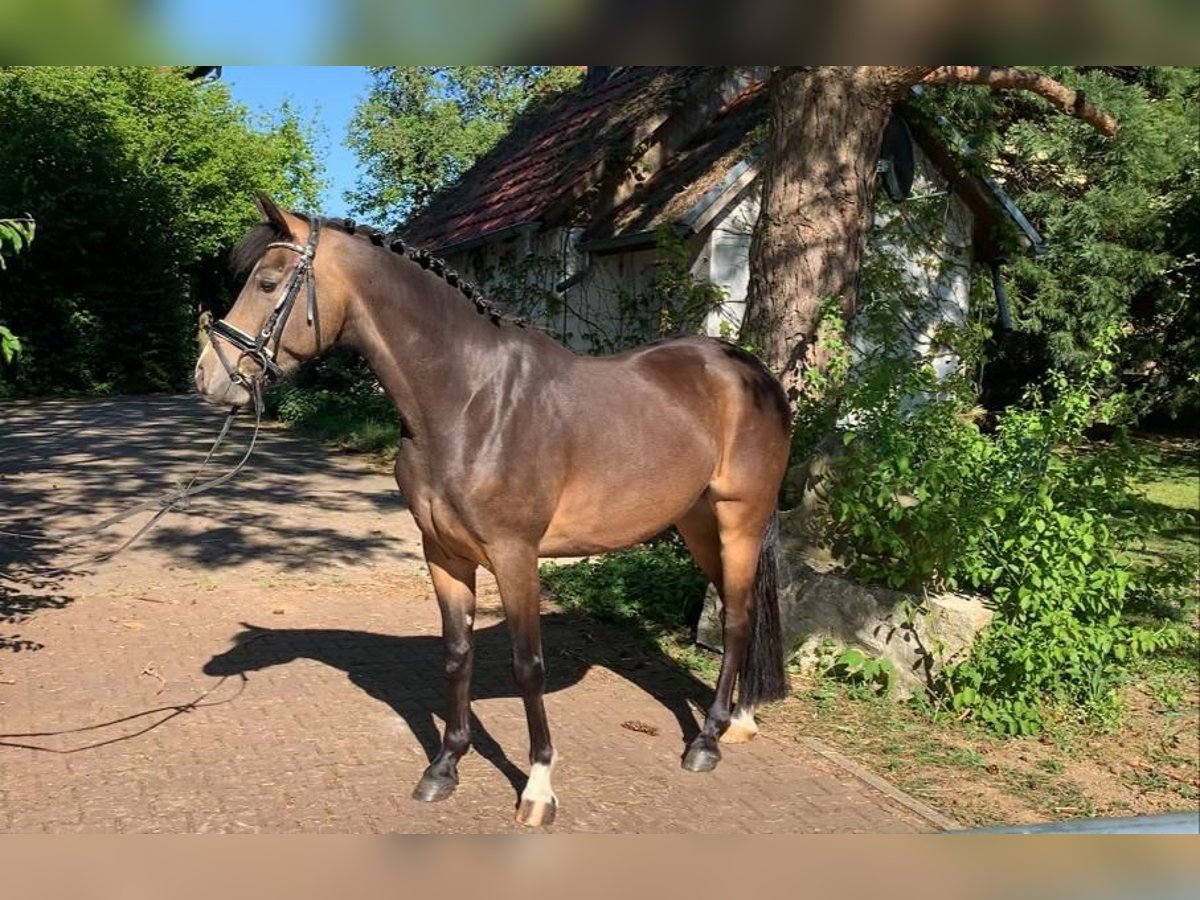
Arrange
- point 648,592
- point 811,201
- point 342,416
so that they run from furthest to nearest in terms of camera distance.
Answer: point 342,416 → point 648,592 → point 811,201

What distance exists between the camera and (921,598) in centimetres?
544

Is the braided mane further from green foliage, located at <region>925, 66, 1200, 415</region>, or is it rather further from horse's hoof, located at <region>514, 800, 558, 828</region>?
green foliage, located at <region>925, 66, 1200, 415</region>

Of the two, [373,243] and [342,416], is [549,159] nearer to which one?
[342,416]

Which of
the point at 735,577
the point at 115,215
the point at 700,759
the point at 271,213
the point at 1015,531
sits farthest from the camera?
the point at 115,215

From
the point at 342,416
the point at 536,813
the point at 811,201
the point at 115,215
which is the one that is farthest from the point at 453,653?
the point at 115,215

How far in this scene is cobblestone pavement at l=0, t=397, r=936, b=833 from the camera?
13.3 ft

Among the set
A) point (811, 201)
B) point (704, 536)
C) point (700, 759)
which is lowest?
point (700, 759)

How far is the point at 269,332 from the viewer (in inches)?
145

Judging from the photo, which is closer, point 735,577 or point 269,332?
point 269,332

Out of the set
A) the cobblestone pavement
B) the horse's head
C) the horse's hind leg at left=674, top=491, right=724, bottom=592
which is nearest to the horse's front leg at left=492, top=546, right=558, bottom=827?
the cobblestone pavement

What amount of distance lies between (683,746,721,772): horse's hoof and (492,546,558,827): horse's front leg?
77 centimetres

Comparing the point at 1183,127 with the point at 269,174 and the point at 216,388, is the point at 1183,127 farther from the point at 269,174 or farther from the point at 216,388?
the point at 269,174

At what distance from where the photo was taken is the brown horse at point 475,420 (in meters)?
3.71

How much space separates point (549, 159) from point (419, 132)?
1686 centimetres
